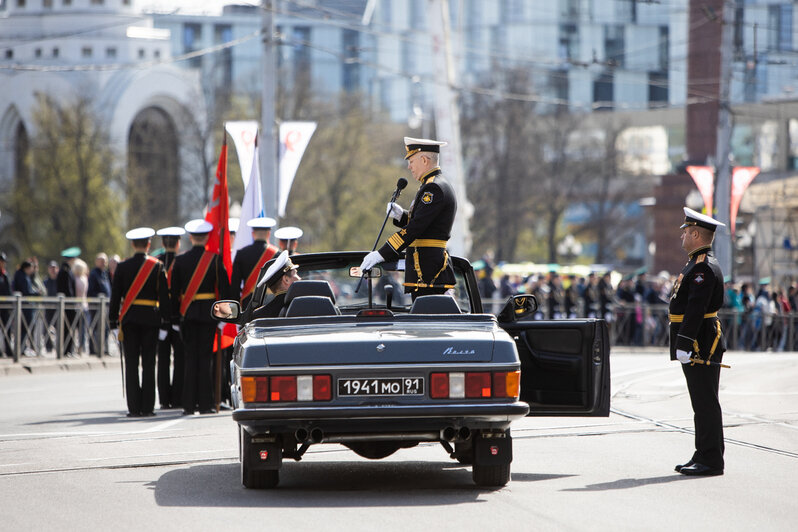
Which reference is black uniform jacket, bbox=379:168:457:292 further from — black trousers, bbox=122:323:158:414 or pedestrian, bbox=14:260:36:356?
pedestrian, bbox=14:260:36:356

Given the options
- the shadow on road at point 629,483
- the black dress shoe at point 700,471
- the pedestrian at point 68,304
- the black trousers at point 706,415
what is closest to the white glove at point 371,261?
the shadow on road at point 629,483

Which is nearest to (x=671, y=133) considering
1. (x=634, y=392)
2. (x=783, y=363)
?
(x=783, y=363)

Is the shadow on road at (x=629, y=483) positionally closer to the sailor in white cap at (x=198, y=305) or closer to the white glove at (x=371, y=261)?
the white glove at (x=371, y=261)

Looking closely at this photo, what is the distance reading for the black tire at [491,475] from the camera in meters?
8.47

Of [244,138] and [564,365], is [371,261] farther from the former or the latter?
[244,138]

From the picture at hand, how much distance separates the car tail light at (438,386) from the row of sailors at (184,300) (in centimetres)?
688

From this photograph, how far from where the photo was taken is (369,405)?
7.88 meters

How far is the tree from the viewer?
5438cm

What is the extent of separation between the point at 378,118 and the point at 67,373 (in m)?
47.3

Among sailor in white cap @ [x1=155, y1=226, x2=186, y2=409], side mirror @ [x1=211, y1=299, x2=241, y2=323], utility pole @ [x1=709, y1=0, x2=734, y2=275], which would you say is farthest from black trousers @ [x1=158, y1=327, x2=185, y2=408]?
utility pole @ [x1=709, y1=0, x2=734, y2=275]

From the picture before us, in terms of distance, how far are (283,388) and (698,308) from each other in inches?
122

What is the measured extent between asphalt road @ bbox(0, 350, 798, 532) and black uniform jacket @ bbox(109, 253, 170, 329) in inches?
42.8

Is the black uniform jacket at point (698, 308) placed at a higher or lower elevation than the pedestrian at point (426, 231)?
lower

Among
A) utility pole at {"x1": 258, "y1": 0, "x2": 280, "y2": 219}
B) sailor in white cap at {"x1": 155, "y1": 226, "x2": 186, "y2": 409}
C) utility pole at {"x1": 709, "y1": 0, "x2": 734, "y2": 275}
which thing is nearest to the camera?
sailor in white cap at {"x1": 155, "y1": 226, "x2": 186, "y2": 409}
